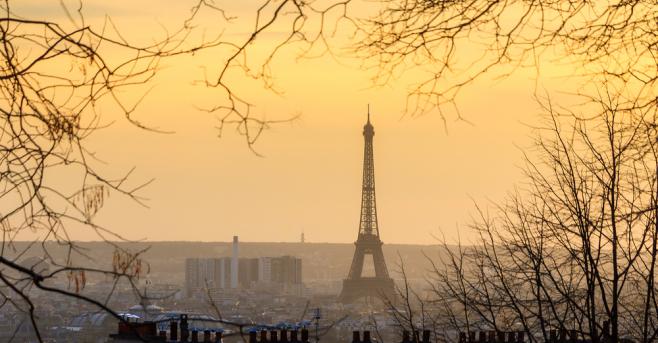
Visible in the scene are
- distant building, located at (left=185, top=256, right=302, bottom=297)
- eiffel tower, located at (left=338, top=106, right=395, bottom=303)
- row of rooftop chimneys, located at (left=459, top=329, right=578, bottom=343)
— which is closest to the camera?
row of rooftop chimneys, located at (left=459, top=329, right=578, bottom=343)

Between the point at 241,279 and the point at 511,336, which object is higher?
the point at 241,279

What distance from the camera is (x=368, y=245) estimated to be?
115m

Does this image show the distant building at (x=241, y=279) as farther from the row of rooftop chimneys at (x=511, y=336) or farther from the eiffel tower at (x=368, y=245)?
the row of rooftop chimneys at (x=511, y=336)

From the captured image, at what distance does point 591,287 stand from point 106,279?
14.6 feet

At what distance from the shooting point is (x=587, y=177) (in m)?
10.6

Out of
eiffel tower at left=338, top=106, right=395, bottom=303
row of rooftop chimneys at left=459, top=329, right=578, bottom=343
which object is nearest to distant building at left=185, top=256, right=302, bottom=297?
eiffel tower at left=338, top=106, right=395, bottom=303

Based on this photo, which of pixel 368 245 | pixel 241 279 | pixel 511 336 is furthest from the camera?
pixel 241 279

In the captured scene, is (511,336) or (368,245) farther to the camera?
(368,245)

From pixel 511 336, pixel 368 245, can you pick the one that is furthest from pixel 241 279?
pixel 511 336

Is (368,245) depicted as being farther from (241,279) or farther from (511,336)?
(511,336)

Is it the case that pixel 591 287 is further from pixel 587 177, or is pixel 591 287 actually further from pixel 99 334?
pixel 99 334

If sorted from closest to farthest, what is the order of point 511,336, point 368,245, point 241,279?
point 511,336
point 368,245
point 241,279

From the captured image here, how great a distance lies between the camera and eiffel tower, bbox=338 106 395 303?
112438 millimetres

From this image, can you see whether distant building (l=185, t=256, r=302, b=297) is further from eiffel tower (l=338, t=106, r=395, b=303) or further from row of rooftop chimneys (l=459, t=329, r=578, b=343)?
row of rooftop chimneys (l=459, t=329, r=578, b=343)
